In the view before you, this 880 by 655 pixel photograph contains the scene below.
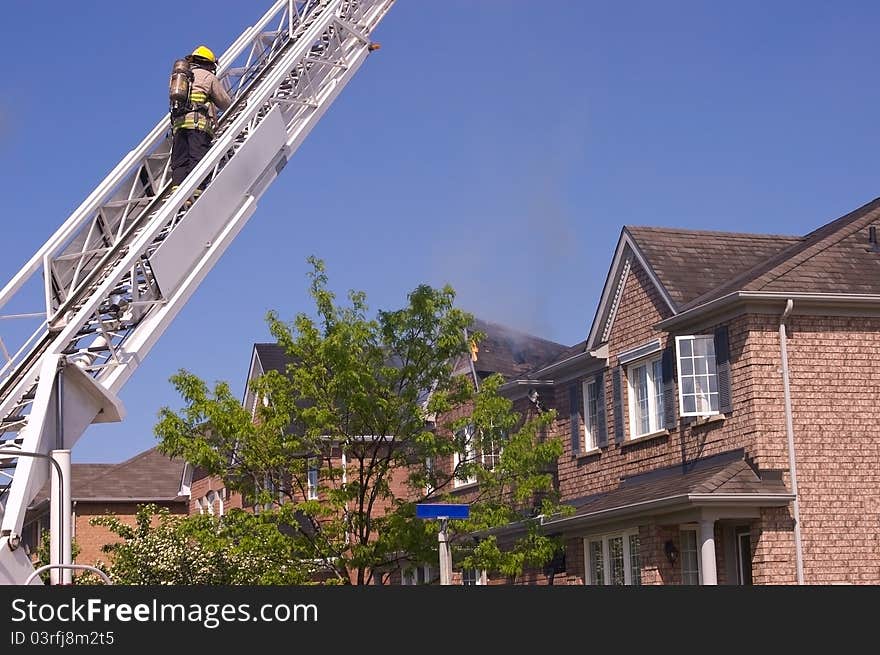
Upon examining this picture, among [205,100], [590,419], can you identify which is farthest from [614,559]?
[205,100]

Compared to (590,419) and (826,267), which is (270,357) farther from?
(826,267)

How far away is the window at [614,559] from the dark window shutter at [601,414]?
198cm

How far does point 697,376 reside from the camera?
940 inches

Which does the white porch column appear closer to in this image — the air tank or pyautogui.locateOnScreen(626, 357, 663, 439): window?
pyautogui.locateOnScreen(626, 357, 663, 439): window

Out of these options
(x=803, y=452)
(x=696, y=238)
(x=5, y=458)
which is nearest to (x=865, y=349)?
(x=803, y=452)

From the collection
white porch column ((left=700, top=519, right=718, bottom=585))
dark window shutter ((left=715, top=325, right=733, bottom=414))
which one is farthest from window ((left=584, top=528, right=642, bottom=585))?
dark window shutter ((left=715, top=325, right=733, bottom=414))

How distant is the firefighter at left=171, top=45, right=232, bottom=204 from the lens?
1505 centimetres

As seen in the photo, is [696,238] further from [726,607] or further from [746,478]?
[726,607]

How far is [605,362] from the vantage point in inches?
1065

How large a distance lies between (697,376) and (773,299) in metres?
1.94

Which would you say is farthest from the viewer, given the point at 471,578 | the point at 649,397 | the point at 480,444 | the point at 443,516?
the point at 471,578

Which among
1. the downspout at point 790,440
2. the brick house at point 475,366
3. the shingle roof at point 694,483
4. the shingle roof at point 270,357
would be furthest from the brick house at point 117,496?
the downspout at point 790,440

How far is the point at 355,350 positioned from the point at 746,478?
6534 millimetres

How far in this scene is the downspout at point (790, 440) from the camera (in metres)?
22.4
